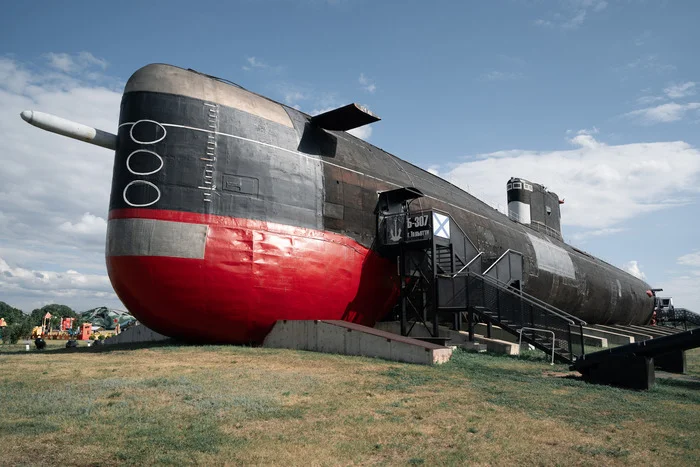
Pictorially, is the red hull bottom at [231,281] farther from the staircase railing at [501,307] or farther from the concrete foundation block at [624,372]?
the concrete foundation block at [624,372]

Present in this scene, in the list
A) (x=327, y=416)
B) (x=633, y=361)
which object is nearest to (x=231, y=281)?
(x=327, y=416)

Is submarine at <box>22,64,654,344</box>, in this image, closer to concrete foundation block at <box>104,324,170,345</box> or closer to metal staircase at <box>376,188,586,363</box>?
metal staircase at <box>376,188,586,363</box>

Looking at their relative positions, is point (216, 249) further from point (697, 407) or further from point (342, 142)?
point (697, 407)

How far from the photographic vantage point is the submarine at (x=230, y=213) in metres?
16.1

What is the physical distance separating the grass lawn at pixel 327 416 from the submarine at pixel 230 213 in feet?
11.3

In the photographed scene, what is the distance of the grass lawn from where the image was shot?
629 cm

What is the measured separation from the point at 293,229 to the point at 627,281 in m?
44.9

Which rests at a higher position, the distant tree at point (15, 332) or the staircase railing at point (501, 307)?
the staircase railing at point (501, 307)

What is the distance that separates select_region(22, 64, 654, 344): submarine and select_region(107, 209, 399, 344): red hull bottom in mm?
36

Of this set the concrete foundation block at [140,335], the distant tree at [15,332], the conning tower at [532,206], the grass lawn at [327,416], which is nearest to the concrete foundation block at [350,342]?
the grass lawn at [327,416]

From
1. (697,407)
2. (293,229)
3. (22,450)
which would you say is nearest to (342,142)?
(293,229)

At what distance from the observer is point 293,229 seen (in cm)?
1788

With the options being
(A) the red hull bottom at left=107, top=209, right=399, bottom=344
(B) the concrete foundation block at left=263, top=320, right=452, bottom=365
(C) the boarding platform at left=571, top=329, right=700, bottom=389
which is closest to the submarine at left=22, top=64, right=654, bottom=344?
(A) the red hull bottom at left=107, top=209, right=399, bottom=344

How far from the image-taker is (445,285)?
783 inches
